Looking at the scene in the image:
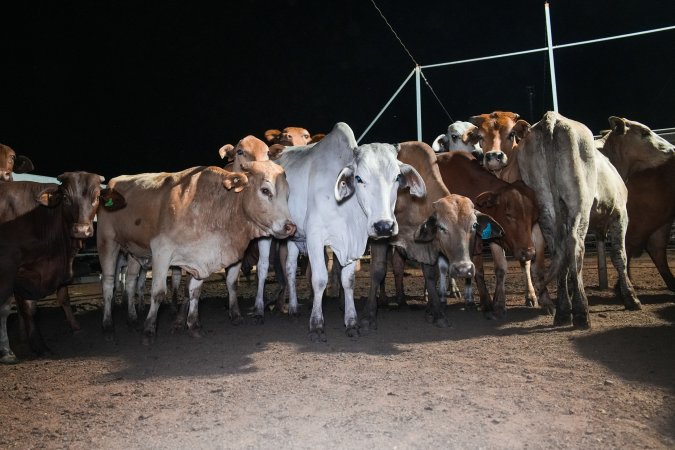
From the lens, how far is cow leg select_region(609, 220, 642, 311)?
22.9 ft

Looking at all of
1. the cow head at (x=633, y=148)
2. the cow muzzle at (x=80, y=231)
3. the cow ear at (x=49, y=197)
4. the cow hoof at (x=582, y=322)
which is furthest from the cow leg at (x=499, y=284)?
the cow ear at (x=49, y=197)

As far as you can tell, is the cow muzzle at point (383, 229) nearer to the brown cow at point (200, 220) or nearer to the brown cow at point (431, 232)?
the brown cow at point (431, 232)

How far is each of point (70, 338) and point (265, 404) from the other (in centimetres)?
425

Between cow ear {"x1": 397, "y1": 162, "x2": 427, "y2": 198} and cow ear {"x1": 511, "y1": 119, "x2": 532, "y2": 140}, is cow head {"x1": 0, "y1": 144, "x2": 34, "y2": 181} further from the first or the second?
cow ear {"x1": 511, "y1": 119, "x2": 532, "y2": 140}

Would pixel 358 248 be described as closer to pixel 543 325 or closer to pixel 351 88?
pixel 543 325

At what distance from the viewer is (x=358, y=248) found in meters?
6.37

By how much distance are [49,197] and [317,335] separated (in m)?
3.50

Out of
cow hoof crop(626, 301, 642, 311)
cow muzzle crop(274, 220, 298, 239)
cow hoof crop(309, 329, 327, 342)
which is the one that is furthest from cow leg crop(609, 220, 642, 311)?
cow muzzle crop(274, 220, 298, 239)

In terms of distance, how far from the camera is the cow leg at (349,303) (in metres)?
6.06

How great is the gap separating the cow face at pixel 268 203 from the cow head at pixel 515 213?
2.54 meters

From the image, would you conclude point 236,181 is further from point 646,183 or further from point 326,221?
point 646,183

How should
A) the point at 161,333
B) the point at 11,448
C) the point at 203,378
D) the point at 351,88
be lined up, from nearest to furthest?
1. the point at 11,448
2. the point at 203,378
3. the point at 161,333
4. the point at 351,88

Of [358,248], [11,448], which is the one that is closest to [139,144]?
[358,248]

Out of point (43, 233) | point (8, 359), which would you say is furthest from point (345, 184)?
point (8, 359)
